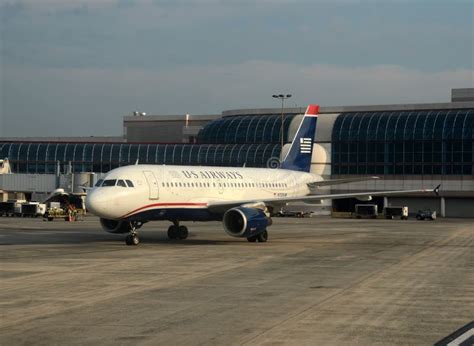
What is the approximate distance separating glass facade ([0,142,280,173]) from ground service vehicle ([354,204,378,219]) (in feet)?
72.7

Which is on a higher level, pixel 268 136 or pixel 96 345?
pixel 268 136

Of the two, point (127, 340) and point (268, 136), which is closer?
point (127, 340)

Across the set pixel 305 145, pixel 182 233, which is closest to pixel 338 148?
pixel 305 145

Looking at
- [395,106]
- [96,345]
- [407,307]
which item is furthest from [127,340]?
[395,106]

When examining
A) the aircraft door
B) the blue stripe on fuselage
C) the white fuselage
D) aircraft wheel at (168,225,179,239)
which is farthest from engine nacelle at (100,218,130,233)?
aircraft wheel at (168,225,179,239)

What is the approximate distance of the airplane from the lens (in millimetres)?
37844

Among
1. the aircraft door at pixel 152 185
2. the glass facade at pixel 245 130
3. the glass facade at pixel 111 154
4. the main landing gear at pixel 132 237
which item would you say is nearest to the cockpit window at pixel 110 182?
the aircraft door at pixel 152 185

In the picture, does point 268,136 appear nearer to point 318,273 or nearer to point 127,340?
point 318,273

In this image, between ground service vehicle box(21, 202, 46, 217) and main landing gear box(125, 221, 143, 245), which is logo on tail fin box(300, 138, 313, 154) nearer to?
main landing gear box(125, 221, 143, 245)

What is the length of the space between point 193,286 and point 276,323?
6584 millimetres

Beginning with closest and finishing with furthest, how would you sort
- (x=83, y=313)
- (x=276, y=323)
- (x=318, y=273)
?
(x=276, y=323), (x=83, y=313), (x=318, y=273)

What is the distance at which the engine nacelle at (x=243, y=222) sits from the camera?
3938 cm

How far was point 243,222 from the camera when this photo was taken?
39.4m

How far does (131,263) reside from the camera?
96.1 ft
